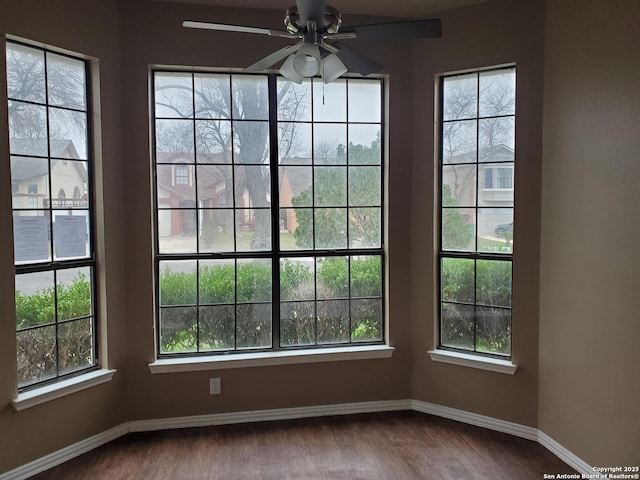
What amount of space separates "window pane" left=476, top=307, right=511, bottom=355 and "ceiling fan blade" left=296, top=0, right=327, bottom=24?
2.43 m

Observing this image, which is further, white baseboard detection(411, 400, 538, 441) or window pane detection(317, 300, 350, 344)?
window pane detection(317, 300, 350, 344)

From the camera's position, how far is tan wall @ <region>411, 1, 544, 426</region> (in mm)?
3129

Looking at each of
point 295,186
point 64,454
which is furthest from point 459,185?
point 64,454

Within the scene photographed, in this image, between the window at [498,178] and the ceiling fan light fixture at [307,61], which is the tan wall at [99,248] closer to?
the ceiling fan light fixture at [307,61]

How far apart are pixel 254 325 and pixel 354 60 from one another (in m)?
2.12

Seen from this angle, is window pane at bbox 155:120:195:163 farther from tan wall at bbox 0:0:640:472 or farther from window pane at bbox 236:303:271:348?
window pane at bbox 236:303:271:348


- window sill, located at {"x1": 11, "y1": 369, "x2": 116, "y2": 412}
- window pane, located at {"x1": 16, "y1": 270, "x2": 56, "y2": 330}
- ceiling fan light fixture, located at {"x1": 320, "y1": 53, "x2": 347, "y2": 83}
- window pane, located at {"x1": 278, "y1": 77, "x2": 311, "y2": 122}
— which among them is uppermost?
window pane, located at {"x1": 278, "y1": 77, "x2": 311, "y2": 122}

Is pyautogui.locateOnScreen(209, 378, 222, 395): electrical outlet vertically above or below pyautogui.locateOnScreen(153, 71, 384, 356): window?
below

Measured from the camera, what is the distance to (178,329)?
3.42 meters

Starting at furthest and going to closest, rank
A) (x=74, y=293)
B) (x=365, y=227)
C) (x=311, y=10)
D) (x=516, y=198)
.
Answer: (x=365, y=227)
(x=516, y=198)
(x=74, y=293)
(x=311, y=10)

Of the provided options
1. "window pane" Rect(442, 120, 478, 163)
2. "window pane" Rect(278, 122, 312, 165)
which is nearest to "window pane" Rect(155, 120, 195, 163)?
"window pane" Rect(278, 122, 312, 165)

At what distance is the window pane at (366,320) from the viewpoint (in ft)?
12.0

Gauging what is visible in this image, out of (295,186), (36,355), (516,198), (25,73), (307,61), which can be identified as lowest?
(36,355)

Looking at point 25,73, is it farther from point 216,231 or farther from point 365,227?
point 365,227
